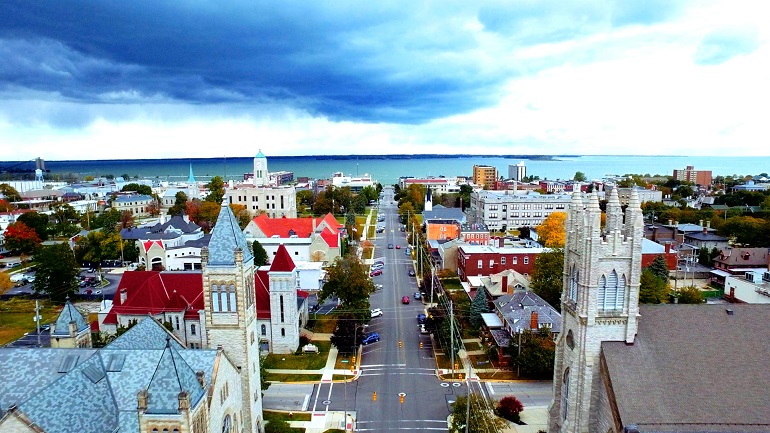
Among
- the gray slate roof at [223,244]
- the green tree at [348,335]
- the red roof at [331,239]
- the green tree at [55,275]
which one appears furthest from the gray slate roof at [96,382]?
the red roof at [331,239]

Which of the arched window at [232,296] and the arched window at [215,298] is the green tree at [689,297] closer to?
the arched window at [232,296]

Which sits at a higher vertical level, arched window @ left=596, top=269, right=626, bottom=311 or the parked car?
arched window @ left=596, top=269, right=626, bottom=311

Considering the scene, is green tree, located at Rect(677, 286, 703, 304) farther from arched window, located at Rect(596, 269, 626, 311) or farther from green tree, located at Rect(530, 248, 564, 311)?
arched window, located at Rect(596, 269, 626, 311)

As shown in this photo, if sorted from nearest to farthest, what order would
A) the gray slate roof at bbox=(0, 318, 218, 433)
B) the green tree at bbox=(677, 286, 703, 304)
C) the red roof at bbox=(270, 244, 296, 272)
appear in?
the gray slate roof at bbox=(0, 318, 218, 433) < the red roof at bbox=(270, 244, 296, 272) < the green tree at bbox=(677, 286, 703, 304)

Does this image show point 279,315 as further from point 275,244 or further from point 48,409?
point 275,244

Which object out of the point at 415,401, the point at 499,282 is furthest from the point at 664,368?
the point at 499,282

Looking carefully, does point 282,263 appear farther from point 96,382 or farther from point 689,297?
point 689,297

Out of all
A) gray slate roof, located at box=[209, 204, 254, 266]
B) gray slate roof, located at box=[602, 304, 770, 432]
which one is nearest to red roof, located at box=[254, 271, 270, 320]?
gray slate roof, located at box=[209, 204, 254, 266]
